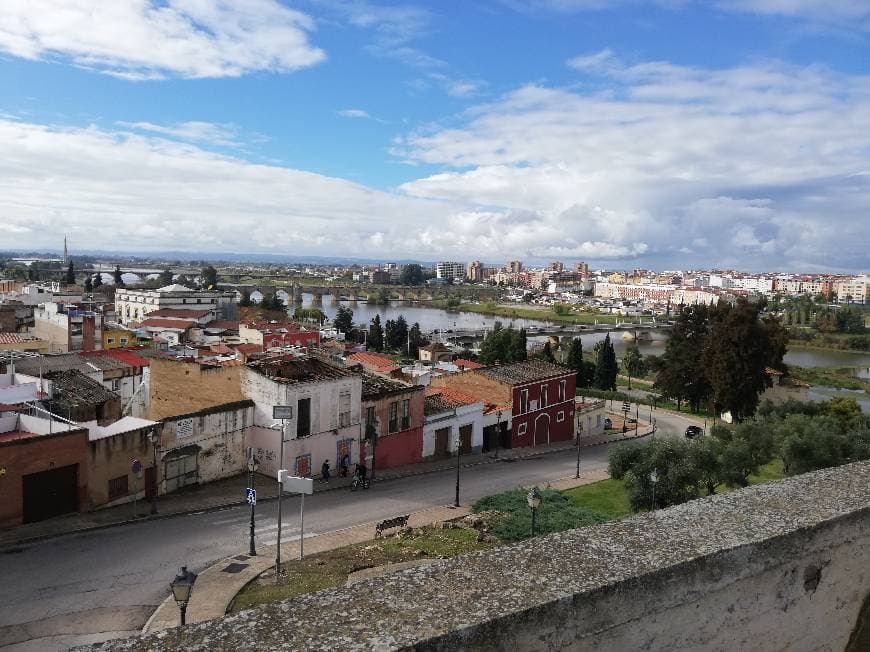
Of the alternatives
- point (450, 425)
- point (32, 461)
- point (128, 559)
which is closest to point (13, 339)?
point (450, 425)

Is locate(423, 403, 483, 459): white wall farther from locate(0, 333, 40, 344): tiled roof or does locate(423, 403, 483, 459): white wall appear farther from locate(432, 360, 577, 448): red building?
locate(0, 333, 40, 344): tiled roof

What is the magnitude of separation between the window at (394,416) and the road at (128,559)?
2682mm

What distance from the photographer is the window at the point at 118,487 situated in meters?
16.4

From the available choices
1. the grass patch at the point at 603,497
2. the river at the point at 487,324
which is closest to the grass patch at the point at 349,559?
the grass patch at the point at 603,497

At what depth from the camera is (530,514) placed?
657 inches

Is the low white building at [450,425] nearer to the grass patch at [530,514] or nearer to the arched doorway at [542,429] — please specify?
the arched doorway at [542,429]

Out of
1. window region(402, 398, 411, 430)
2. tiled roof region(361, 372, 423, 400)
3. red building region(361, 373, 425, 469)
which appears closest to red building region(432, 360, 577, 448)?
red building region(361, 373, 425, 469)

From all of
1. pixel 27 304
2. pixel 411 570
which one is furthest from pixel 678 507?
pixel 27 304

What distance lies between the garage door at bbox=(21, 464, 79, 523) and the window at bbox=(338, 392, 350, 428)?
25.9 ft

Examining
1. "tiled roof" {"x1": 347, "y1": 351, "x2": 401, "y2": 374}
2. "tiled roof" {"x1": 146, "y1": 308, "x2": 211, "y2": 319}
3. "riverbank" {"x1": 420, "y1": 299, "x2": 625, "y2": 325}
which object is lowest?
"riverbank" {"x1": 420, "y1": 299, "x2": 625, "y2": 325}

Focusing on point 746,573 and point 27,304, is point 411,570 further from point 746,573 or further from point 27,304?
point 27,304

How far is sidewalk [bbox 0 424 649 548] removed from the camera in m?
14.5

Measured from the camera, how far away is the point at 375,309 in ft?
491

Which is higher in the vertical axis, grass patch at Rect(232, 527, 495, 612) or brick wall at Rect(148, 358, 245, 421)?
brick wall at Rect(148, 358, 245, 421)
